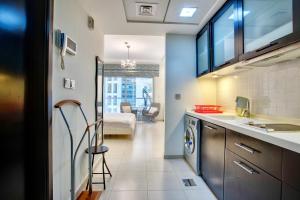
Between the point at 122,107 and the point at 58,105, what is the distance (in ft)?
22.9

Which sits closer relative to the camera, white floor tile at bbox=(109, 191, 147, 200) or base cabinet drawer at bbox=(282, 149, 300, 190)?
base cabinet drawer at bbox=(282, 149, 300, 190)

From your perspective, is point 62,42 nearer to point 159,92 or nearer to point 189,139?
point 189,139

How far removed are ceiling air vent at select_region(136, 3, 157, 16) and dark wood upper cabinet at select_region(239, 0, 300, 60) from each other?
3.88 ft

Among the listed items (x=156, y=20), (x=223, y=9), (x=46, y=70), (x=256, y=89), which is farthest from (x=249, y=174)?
(x=156, y=20)

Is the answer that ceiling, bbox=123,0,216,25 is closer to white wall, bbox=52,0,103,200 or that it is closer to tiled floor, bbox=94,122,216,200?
white wall, bbox=52,0,103,200

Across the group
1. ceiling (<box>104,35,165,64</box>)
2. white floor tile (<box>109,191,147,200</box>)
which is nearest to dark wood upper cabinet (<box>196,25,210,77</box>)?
ceiling (<box>104,35,165,64</box>)

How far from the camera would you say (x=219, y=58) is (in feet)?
8.91

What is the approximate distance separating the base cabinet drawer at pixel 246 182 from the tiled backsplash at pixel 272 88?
28.0 inches

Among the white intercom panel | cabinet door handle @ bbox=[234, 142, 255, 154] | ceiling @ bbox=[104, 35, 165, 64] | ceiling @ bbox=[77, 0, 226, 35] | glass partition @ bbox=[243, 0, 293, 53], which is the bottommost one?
cabinet door handle @ bbox=[234, 142, 255, 154]

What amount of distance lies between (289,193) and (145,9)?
261 centimetres

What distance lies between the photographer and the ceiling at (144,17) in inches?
99.2

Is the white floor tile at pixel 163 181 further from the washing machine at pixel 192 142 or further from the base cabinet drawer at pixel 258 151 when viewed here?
the base cabinet drawer at pixel 258 151

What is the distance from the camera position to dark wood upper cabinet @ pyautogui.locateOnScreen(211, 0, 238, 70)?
2.22 meters

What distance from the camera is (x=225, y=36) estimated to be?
2557 mm
